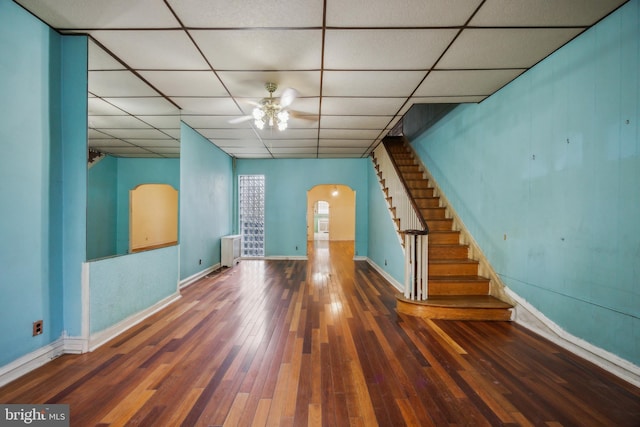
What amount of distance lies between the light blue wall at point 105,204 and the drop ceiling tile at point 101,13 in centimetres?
146

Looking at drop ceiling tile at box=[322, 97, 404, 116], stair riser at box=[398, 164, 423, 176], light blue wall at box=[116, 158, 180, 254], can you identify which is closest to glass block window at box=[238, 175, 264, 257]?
light blue wall at box=[116, 158, 180, 254]

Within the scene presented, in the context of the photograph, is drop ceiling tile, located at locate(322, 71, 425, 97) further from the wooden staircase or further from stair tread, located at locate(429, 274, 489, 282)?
stair tread, located at locate(429, 274, 489, 282)

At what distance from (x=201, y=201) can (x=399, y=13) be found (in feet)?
16.2

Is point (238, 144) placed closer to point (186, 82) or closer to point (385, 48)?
point (186, 82)

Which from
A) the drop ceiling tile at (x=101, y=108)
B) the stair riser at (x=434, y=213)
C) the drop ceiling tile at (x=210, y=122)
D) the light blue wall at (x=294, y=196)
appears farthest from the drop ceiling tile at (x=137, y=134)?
the stair riser at (x=434, y=213)

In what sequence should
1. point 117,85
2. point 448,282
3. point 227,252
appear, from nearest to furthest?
point 117,85 < point 448,282 < point 227,252

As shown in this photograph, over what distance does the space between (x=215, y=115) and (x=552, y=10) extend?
173 inches

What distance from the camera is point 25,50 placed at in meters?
2.22

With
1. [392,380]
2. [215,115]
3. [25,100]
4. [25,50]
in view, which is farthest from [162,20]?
[392,380]

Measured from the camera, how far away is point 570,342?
2.62 metres

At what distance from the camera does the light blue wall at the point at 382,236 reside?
4.96 meters

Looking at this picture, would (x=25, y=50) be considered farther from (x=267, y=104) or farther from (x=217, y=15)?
(x=267, y=104)

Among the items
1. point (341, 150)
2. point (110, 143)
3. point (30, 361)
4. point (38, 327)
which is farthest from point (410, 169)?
point (30, 361)

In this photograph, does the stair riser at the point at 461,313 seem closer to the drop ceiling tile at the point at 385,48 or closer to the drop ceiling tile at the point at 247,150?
the drop ceiling tile at the point at 385,48
